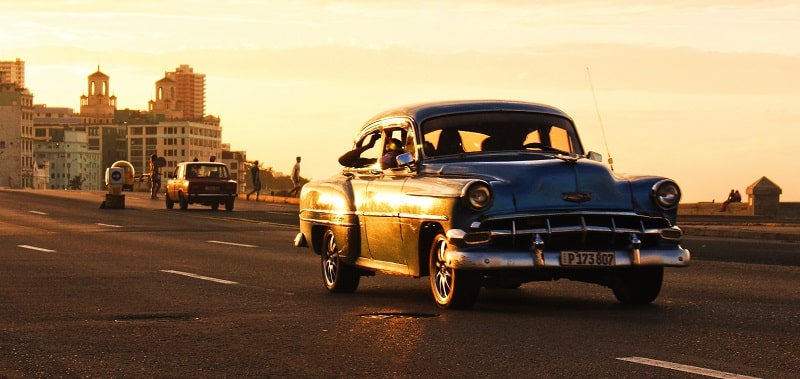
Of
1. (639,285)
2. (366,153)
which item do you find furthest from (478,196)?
(366,153)

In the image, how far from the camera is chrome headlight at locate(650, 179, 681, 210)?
41.2 feet

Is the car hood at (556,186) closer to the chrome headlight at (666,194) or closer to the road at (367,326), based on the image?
the chrome headlight at (666,194)

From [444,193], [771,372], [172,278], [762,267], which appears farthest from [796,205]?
[771,372]

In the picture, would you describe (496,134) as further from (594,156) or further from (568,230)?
(568,230)

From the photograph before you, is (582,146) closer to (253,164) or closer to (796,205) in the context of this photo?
(796,205)

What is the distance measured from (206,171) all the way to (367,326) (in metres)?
42.1

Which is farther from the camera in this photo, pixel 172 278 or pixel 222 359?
pixel 172 278

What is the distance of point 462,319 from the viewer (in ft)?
38.4

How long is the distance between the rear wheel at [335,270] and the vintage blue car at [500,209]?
18 centimetres

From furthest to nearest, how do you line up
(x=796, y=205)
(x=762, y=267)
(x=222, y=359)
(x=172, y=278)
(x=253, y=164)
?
(x=253, y=164), (x=796, y=205), (x=762, y=267), (x=172, y=278), (x=222, y=359)

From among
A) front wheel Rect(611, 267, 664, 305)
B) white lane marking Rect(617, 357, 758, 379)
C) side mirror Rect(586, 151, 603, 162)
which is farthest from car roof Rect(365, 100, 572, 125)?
white lane marking Rect(617, 357, 758, 379)

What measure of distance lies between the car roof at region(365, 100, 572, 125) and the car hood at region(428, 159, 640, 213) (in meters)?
1.53

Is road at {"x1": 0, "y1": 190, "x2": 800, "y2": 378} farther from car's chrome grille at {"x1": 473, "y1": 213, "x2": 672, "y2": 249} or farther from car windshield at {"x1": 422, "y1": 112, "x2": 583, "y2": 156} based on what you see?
car windshield at {"x1": 422, "y1": 112, "x2": 583, "y2": 156}

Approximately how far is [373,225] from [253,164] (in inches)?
2223
